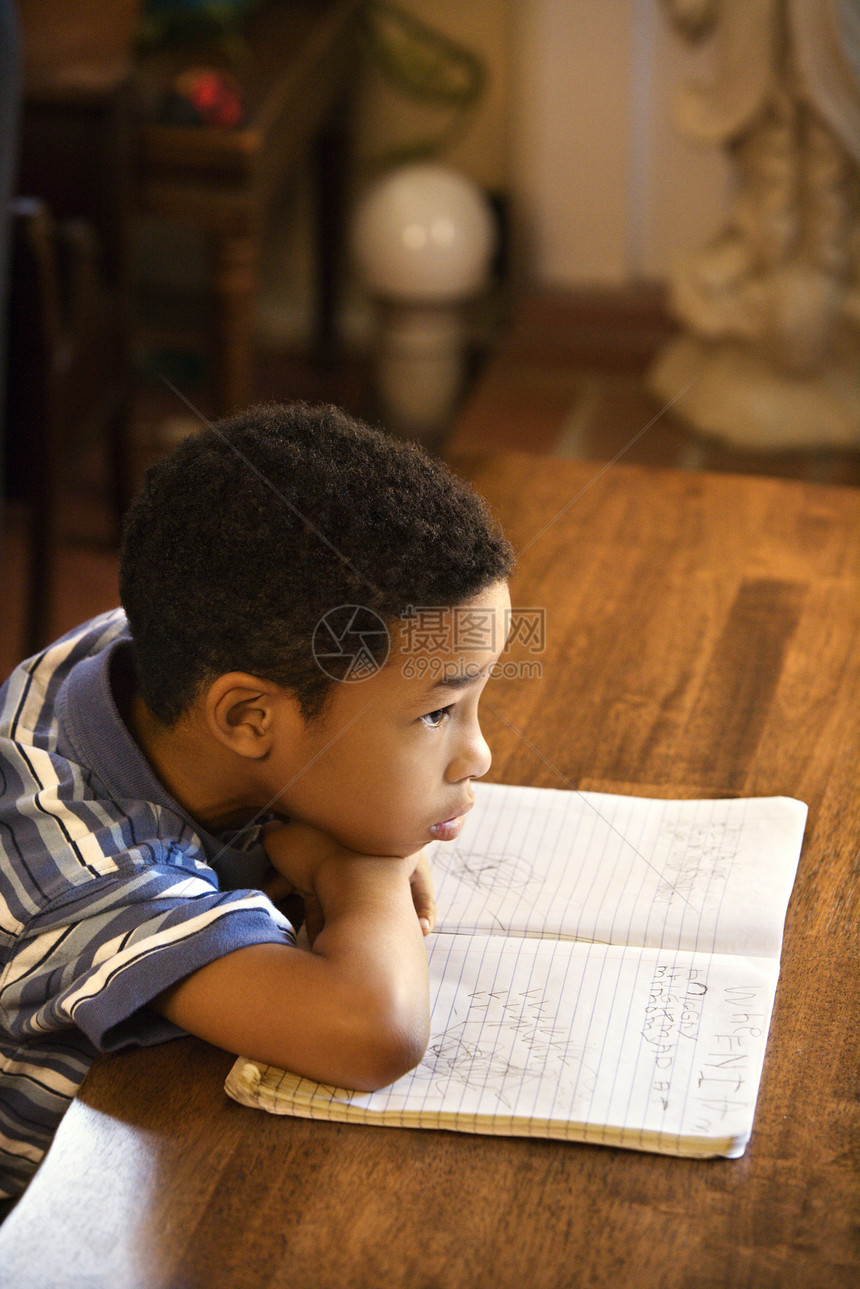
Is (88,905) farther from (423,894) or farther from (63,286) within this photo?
(63,286)

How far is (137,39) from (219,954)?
2570 millimetres

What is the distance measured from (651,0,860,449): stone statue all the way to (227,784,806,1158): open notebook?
184cm

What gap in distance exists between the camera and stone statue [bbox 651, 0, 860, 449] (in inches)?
92.2

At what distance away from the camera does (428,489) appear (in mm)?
755

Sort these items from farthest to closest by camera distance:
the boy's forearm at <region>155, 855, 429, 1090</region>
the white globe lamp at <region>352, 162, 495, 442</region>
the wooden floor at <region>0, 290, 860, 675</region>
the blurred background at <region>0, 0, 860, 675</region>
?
the white globe lamp at <region>352, 162, 495, 442</region>, the wooden floor at <region>0, 290, 860, 675</region>, the blurred background at <region>0, 0, 860, 675</region>, the boy's forearm at <region>155, 855, 429, 1090</region>

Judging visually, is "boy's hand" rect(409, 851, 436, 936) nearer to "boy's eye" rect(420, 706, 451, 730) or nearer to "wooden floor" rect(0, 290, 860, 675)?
"boy's eye" rect(420, 706, 451, 730)

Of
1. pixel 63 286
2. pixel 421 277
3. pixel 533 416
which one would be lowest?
pixel 533 416

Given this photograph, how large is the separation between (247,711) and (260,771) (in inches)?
2.0

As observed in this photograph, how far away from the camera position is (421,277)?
294cm

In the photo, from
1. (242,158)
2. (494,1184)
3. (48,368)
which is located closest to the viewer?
(494,1184)

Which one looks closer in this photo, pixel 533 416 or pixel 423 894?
pixel 423 894

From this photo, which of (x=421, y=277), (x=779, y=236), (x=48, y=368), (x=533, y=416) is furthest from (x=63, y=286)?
(x=779, y=236)

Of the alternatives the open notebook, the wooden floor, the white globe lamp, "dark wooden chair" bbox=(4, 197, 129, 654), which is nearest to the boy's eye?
the open notebook

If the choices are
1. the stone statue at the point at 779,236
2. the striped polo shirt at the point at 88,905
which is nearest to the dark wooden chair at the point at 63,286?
the stone statue at the point at 779,236
